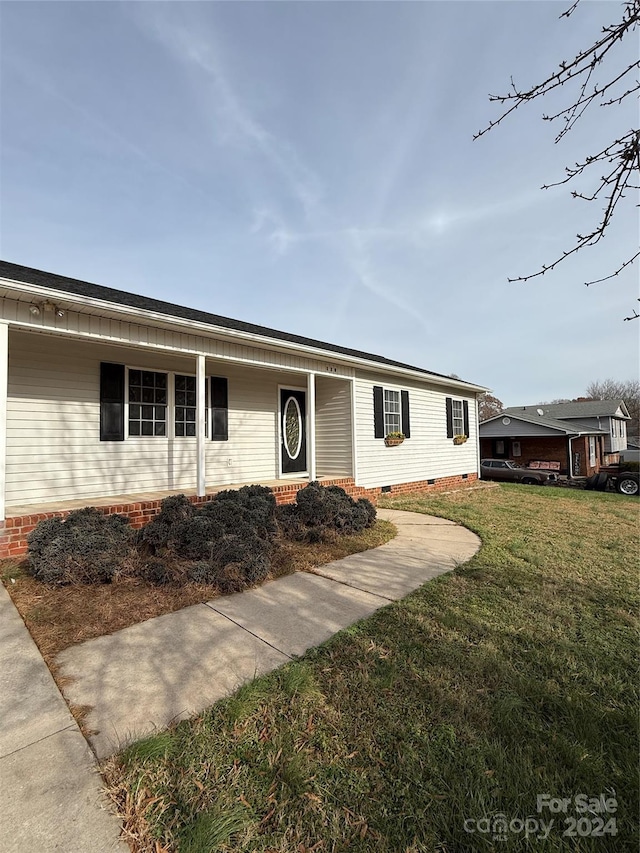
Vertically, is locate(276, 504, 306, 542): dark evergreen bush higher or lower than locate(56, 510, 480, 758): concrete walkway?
higher

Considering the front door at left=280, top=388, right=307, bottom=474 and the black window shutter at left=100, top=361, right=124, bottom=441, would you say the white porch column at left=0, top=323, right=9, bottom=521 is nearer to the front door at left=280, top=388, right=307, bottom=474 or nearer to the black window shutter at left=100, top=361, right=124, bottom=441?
the black window shutter at left=100, top=361, right=124, bottom=441

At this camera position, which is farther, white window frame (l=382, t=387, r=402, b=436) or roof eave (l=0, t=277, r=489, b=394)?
white window frame (l=382, t=387, r=402, b=436)

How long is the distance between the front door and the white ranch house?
3cm

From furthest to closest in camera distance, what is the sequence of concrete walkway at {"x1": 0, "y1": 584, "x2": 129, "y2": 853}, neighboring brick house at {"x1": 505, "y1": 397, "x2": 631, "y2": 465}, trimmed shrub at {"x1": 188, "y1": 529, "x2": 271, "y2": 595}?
neighboring brick house at {"x1": 505, "y1": 397, "x2": 631, "y2": 465}
trimmed shrub at {"x1": 188, "y1": 529, "x2": 271, "y2": 595}
concrete walkway at {"x1": 0, "y1": 584, "x2": 129, "y2": 853}

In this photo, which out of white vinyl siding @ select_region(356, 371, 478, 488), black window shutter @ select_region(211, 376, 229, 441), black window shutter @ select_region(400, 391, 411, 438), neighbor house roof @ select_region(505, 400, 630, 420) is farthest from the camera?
neighbor house roof @ select_region(505, 400, 630, 420)

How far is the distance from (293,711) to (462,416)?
37.6 feet

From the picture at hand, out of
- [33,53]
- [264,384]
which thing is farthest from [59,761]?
[33,53]

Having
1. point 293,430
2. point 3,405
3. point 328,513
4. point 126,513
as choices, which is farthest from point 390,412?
point 3,405

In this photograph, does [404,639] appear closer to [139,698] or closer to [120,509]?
[139,698]

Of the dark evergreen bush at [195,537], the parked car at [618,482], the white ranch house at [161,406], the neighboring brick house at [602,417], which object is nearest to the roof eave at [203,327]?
the white ranch house at [161,406]

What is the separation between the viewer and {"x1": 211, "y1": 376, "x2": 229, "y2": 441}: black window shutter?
7504mm

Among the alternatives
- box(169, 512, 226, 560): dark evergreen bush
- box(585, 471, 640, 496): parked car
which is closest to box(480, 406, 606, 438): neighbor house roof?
box(585, 471, 640, 496): parked car

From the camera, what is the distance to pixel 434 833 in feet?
4.42

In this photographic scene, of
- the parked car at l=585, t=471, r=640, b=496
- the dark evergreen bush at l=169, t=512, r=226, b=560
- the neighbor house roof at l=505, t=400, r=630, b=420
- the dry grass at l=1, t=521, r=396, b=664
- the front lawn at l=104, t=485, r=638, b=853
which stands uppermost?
the neighbor house roof at l=505, t=400, r=630, b=420
